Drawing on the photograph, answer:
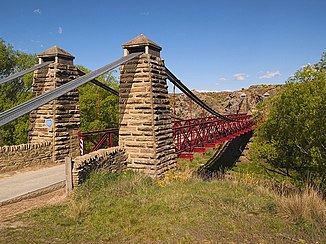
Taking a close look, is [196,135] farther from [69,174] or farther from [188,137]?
[69,174]

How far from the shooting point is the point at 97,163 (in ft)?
27.3

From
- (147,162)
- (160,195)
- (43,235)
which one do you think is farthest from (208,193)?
(43,235)

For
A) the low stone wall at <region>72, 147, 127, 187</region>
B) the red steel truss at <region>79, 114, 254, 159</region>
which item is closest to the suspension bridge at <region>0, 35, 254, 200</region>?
the low stone wall at <region>72, 147, 127, 187</region>

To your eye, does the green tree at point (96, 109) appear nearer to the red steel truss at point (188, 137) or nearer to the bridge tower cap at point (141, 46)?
the red steel truss at point (188, 137)

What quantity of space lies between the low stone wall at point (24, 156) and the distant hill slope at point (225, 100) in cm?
3408

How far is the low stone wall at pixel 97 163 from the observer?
742 cm

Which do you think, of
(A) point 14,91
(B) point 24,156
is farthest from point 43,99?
(A) point 14,91

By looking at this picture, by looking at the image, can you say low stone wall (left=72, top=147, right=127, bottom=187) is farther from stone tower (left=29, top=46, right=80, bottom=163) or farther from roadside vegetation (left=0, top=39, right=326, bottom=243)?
stone tower (left=29, top=46, right=80, bottom=163)

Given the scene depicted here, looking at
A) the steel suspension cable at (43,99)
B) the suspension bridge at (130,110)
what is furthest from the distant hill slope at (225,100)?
the steel suspension cable at (43,99)

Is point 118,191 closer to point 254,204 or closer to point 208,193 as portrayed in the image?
point 208,193

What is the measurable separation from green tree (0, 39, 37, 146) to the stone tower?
7728 mm

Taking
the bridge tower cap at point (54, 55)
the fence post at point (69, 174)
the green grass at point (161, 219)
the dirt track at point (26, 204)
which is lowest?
the dirt track at point (26, 204)

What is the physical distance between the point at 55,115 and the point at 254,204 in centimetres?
743

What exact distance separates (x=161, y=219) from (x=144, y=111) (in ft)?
15.2
